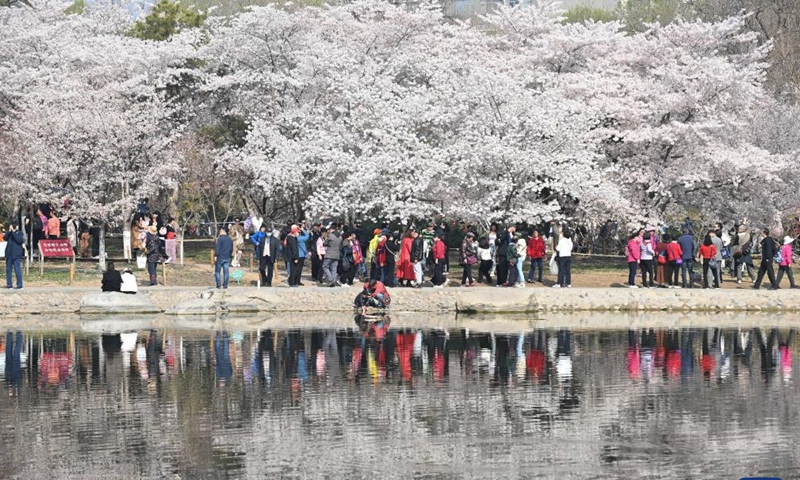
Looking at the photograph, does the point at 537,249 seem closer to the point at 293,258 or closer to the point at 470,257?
the point at 470,257

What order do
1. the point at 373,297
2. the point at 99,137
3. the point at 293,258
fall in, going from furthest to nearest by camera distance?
the point at 99,137
the point at 293,258
the point at 373,297

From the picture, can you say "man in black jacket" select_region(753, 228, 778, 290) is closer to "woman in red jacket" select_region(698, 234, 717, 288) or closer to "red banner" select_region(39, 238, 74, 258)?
"woman in red jacket" select_region(698, 234, 717, 288)

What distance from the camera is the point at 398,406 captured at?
1573 centimetres

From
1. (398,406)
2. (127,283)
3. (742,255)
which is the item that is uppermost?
(742,255)

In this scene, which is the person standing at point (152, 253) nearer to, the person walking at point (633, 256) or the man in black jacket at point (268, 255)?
the man in black jacket at point (268, 255)

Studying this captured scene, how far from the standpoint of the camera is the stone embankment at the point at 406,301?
28219 mm

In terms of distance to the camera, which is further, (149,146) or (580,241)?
(580,241)

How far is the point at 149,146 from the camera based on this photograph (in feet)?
125

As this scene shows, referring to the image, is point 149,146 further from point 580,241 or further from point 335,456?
point 335,456

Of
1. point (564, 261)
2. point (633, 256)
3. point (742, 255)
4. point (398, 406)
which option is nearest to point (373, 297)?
point (564, 261)

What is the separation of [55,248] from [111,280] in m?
6.99

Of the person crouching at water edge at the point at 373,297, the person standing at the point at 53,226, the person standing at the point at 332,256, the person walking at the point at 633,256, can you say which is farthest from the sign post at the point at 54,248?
the person walking at the point at 633,256

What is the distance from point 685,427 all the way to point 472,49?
1235 inches

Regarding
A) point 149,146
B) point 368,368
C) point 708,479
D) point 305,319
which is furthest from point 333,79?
point 708,479
